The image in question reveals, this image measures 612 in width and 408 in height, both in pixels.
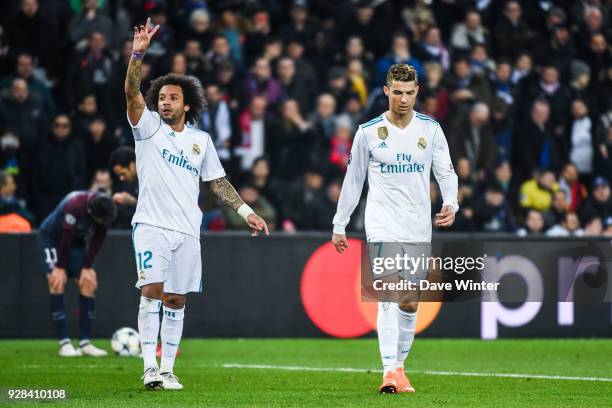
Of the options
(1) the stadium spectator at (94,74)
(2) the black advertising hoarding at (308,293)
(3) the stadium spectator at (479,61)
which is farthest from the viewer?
(3) the stadium spectator at (479,61)

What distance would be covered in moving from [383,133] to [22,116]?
888 cm

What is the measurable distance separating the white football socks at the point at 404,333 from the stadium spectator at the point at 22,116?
879 centimetres

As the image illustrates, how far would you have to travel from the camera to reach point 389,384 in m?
10.2

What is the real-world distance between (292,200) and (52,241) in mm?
4923

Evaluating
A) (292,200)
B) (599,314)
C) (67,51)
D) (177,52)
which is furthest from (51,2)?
(599,314)

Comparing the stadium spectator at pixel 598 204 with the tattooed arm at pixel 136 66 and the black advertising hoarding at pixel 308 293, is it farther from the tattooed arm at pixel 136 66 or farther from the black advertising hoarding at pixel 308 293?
the tattooed arm at pixel 136 66

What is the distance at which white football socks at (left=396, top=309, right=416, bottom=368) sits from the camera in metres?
10.6

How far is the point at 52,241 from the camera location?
14578 mm

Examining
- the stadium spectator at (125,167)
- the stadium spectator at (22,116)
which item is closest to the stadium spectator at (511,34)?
the stadium spectator at (22,116)

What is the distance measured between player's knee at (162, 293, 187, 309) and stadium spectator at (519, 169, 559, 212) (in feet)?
32.3

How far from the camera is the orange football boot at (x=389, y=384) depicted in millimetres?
10250

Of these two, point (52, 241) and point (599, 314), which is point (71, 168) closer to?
point (52, 241)

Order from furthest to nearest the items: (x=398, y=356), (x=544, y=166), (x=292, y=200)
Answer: (x=544, y=166)
(x=292, y=200)
(x=398, y=356)

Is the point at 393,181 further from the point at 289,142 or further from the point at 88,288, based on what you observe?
the point at 289,142
